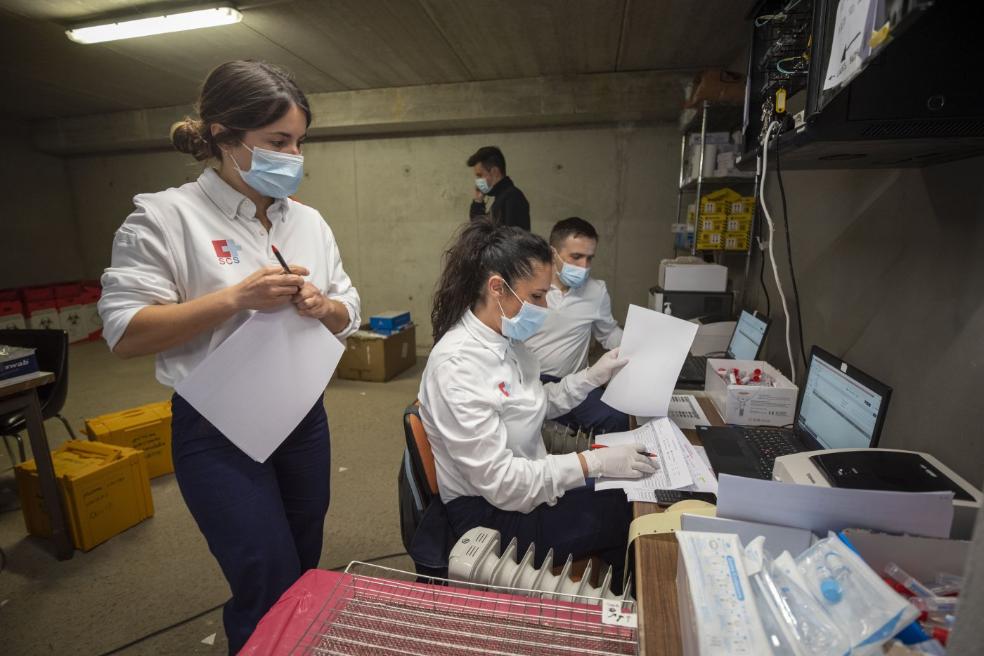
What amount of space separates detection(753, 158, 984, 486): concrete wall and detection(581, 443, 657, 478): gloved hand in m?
0.61

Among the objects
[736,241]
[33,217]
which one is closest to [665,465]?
[736,241]

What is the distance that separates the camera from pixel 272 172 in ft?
3.51

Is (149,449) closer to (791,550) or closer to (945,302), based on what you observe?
(791,550)

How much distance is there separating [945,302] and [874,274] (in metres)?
0.33

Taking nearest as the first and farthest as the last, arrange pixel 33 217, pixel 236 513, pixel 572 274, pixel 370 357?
pixel 236 513 → pixel 572 274 → pixel 370 357 → pixel 33 217

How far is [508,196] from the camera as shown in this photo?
3.09 metres

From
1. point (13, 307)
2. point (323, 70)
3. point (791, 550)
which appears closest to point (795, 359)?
point (791, 550)

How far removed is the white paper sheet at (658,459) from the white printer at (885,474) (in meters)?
0.23

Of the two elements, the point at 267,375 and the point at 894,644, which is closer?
the point at 894,644

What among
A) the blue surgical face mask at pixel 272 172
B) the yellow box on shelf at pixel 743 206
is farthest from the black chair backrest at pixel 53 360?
the yellow box on shelf at pixel 743 206

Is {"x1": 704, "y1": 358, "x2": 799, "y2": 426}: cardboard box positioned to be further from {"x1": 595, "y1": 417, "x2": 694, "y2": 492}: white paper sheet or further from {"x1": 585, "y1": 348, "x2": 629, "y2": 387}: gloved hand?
{"x1": 585, "y1": 348, "x2": 629, "y2": 387}: gloved hand

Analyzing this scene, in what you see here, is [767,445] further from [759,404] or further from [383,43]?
[383,43]

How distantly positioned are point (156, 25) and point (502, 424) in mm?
3384

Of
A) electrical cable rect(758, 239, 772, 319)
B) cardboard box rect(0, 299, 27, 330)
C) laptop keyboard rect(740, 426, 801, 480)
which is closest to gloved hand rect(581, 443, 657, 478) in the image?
laptop keyboard rect(740, 426, 801, 480)
